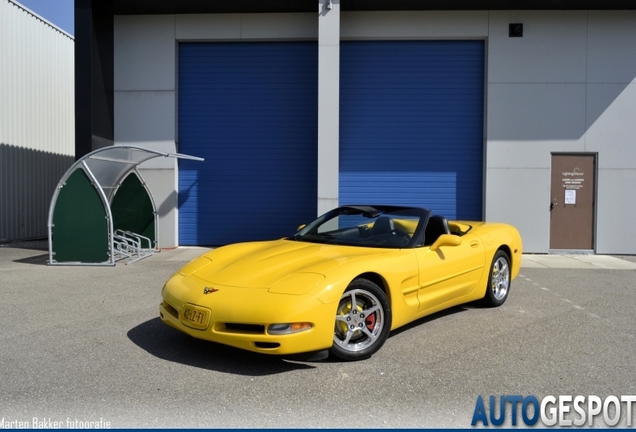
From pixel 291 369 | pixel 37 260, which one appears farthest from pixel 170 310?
pixel 37 260

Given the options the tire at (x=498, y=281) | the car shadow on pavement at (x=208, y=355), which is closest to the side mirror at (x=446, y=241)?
the tire at (x=498, y=281)

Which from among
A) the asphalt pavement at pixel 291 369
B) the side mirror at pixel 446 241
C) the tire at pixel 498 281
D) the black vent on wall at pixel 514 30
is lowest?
the asphalt pavement at pixel 291 369

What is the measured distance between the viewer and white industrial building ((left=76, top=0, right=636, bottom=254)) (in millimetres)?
12195

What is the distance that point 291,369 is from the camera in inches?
160

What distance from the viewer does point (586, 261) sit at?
11.1 m

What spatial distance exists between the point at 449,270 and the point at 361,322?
1374 mm

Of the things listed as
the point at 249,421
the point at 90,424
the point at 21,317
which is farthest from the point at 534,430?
the point at 21,317

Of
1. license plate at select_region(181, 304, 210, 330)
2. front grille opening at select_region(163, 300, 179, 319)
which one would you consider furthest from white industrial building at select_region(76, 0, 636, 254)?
license plate at select_region(181, 304, 210, 330)

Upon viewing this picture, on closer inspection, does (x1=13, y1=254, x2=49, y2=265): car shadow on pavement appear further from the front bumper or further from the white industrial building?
the front bumper

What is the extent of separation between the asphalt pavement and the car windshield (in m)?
0.89

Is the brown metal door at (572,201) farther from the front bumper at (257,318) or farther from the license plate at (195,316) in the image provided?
the license plate at (195,316)

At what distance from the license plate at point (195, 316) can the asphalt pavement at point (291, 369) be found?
0.31m

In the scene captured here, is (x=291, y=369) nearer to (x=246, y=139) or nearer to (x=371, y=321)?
(x=371, y=321)

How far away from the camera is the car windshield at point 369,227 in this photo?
5.23 metres
